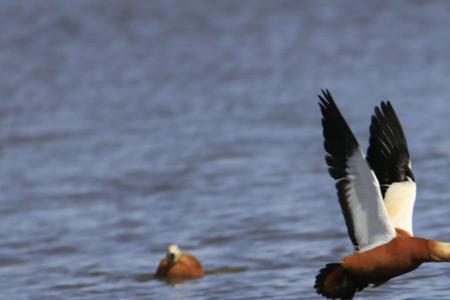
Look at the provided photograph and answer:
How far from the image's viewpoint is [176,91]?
57.8ft

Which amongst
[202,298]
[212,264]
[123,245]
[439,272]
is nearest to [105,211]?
[123,245]

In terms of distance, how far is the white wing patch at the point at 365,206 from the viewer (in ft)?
25.1

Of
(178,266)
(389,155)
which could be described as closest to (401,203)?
(389,155)

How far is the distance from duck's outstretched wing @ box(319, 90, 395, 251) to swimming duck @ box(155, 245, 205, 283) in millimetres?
2314

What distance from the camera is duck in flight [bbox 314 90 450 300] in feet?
25.3

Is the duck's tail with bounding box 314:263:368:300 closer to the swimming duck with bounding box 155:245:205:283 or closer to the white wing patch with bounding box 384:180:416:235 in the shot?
the white wing patch with bounding box 384:180:416:235

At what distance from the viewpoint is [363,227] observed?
26.1 ft

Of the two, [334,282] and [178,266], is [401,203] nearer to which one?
[334,282]

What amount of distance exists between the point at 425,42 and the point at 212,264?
9.44m

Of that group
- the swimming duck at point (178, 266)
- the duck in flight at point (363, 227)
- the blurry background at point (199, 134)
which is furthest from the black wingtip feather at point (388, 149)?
the swimming duck at point (178, 266)

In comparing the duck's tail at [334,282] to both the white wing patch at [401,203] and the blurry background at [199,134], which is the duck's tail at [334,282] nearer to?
the white wing patch at [401,203]

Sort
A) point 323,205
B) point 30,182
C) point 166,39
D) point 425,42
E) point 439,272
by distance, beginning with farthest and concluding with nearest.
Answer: point 166,39
point 425,42
point 30,182
point 323,205
point 439,272

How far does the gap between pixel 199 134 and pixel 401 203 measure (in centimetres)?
695

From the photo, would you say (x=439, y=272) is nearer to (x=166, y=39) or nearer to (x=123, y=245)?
(x=123, y=245)
